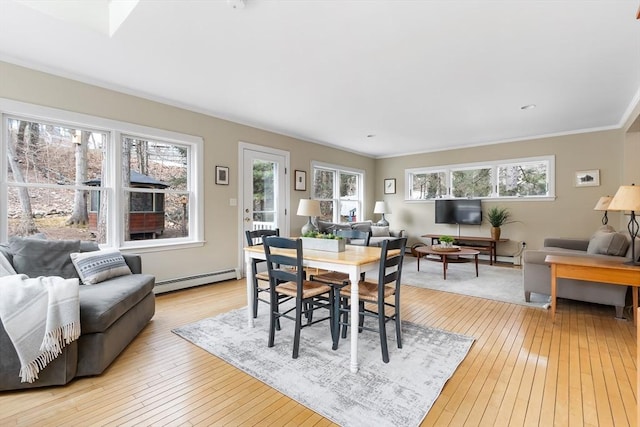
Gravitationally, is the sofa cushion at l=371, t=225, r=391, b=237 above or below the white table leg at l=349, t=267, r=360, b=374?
above

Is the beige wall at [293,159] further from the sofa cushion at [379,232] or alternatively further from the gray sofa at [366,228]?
the sofa cushion at [379,232]

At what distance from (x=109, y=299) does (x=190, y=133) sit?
2642 millimetres

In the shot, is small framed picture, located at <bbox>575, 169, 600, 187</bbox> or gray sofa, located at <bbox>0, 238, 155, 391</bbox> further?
small framed picture, located at <bbox>575, 169, 600, 187</bbox>

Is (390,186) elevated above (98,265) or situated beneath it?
elevated above

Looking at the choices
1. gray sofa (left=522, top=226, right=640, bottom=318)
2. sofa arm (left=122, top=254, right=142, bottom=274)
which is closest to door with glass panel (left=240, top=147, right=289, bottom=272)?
sofa arm (left=122, top=254, right=142, bottom=274)

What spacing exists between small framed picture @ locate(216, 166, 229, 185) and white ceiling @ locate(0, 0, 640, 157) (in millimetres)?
795

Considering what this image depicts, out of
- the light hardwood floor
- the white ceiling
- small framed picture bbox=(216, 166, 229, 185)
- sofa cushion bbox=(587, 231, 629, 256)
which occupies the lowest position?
the light hardwood floor

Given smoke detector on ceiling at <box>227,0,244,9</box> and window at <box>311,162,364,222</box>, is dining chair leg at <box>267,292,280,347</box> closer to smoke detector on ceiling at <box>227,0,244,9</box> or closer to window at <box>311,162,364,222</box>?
smoke detector on ceiling at <box>227,0,244,9</box>

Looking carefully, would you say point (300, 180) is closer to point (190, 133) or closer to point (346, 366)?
point (190, 133)

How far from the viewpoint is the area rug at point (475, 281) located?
3.82 metres

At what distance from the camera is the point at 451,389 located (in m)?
1.89

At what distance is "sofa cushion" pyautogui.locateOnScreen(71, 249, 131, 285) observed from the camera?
2.60 m

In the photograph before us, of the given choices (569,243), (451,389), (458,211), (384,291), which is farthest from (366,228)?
(451,389)

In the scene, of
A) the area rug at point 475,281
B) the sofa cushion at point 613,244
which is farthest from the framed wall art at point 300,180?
the sofa cushion at point 613,244
